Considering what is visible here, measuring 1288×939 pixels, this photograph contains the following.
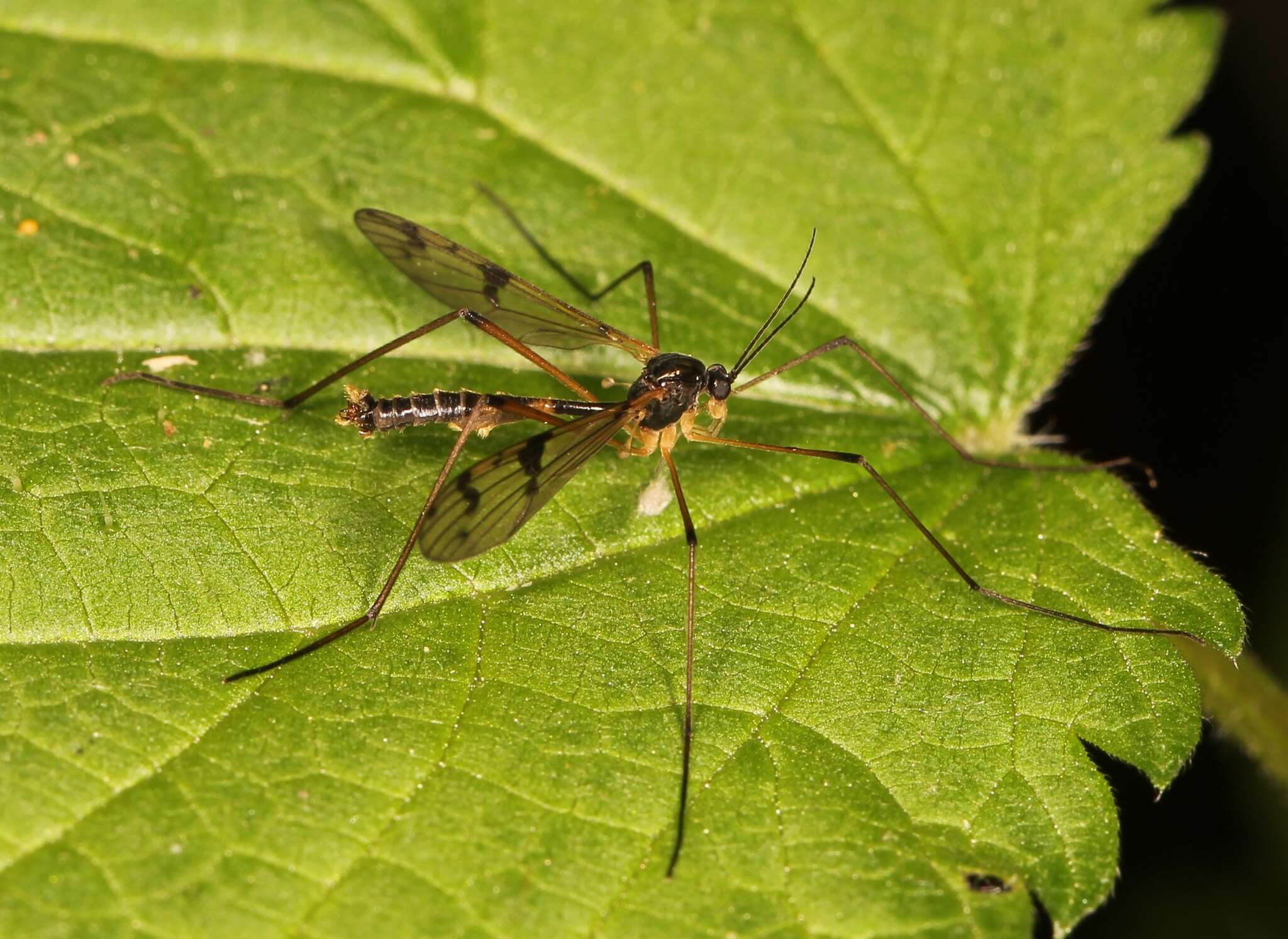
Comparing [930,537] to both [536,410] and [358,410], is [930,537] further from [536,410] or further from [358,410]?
[358,410]

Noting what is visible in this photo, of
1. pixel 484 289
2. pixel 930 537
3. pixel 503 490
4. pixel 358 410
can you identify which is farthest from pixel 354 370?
pixel 930 537

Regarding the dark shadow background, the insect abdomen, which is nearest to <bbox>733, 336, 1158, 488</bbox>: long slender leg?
the dark shadow background

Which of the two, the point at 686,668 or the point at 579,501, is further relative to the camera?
the point at 579,501

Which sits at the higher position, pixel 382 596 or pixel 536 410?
pixel 536 410

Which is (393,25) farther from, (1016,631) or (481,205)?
(1016,631)

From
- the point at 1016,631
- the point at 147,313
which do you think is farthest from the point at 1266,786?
the point at 147,313

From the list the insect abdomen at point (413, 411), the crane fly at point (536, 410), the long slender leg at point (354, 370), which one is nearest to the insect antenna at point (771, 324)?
the crane fly at point (536, 410)

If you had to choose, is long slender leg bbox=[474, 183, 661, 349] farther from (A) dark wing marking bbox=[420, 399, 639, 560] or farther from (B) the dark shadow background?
(B) the dark shadow background

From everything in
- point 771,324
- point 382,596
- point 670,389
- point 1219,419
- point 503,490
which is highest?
point 1219,419
